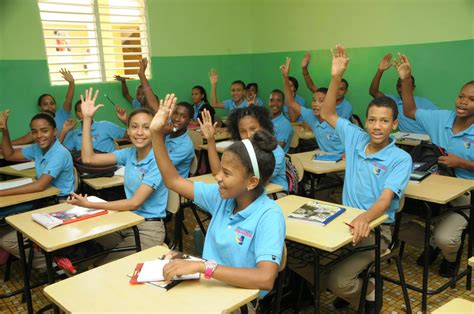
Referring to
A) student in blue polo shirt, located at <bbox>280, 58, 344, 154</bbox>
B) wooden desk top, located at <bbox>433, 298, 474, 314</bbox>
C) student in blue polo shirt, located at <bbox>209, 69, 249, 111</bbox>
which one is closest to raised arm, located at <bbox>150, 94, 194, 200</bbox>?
wooden desk top, located at <bbox>433, 298, 474, 314</bbox>

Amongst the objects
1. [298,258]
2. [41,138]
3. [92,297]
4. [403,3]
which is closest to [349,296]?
[298,258]

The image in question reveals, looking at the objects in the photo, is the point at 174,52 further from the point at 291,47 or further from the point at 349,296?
the point at 349,296

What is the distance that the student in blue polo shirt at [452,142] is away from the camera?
2809 mm

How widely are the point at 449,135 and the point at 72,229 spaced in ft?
9.10

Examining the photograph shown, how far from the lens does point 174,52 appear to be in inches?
253

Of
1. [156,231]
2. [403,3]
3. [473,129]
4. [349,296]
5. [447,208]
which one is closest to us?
[349,296]

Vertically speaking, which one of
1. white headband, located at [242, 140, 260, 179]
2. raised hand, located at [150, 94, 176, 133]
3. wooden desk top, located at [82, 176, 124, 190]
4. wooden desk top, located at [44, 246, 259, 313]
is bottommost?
wooden desk top, located at [82, 176, 124, 190]

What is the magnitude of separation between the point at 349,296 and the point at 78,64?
4.79 meters

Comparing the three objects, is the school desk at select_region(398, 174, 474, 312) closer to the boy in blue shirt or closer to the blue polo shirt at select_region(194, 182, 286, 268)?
the blue polo shirt at select_region(194, 182, 286, 268)

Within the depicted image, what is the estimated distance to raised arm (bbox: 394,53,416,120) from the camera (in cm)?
317

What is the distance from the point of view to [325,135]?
435cm

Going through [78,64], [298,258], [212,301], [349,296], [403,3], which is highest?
[403,3]

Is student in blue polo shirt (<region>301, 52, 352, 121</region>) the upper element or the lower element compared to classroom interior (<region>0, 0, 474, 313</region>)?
lower

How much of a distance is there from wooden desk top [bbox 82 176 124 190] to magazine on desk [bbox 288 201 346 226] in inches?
63.7
